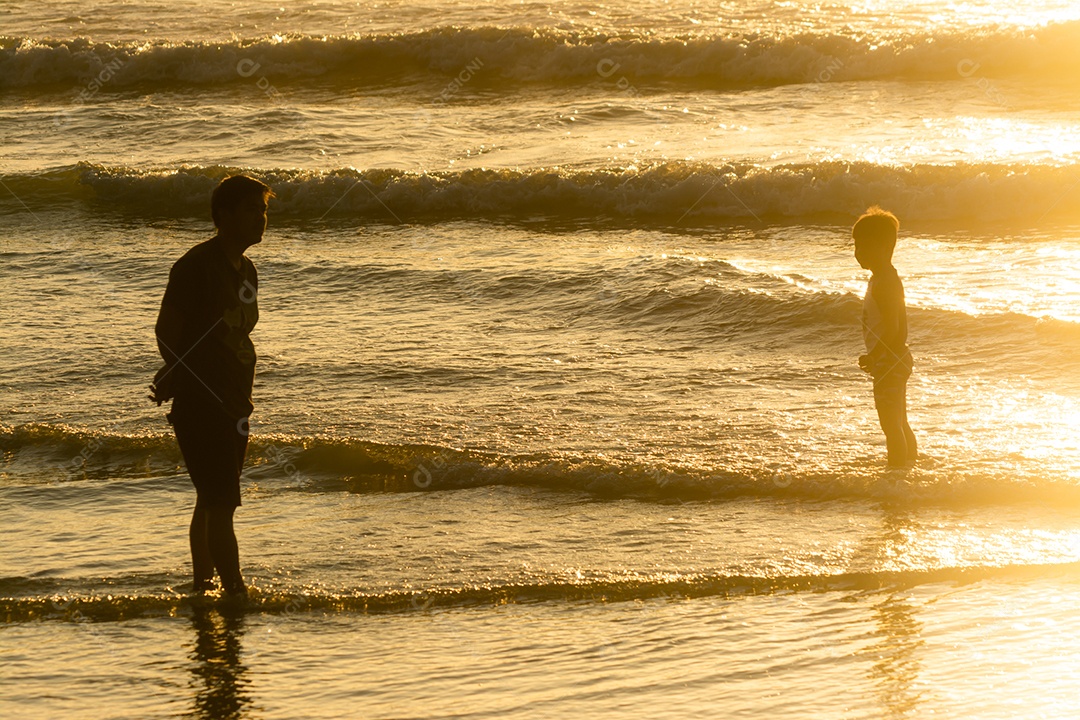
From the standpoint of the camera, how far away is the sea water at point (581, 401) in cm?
491

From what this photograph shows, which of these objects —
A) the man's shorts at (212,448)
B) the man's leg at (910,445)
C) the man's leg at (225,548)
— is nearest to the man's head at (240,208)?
the man's shorts at (212,448)

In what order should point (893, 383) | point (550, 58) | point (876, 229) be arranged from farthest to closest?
point (550, 58)
point (893, 383)
point (876, 229)

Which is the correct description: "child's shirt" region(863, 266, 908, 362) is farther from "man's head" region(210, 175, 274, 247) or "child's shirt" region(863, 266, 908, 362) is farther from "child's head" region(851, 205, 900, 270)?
"man's head" region(210, 175, 274, 247)

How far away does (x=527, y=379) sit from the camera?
341 inches

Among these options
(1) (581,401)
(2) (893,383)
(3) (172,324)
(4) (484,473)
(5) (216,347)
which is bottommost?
(4) (484,473)

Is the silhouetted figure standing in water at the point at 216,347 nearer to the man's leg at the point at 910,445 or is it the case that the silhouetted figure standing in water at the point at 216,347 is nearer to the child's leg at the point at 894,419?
the child's leg at the point at 894,419

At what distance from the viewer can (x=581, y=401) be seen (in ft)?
26.9

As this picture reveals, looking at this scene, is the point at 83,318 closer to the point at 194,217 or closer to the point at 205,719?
the point at 194,217

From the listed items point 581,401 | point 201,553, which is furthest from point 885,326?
point 201,553

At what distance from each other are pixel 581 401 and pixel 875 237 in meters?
2.35

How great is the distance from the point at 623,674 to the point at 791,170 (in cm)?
1060

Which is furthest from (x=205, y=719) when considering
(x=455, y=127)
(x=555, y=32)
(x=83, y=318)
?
(x=555, y=32)

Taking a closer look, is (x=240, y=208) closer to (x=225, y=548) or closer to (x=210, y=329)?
(x=210, y=329)

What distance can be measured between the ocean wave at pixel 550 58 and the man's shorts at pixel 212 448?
15.7m
